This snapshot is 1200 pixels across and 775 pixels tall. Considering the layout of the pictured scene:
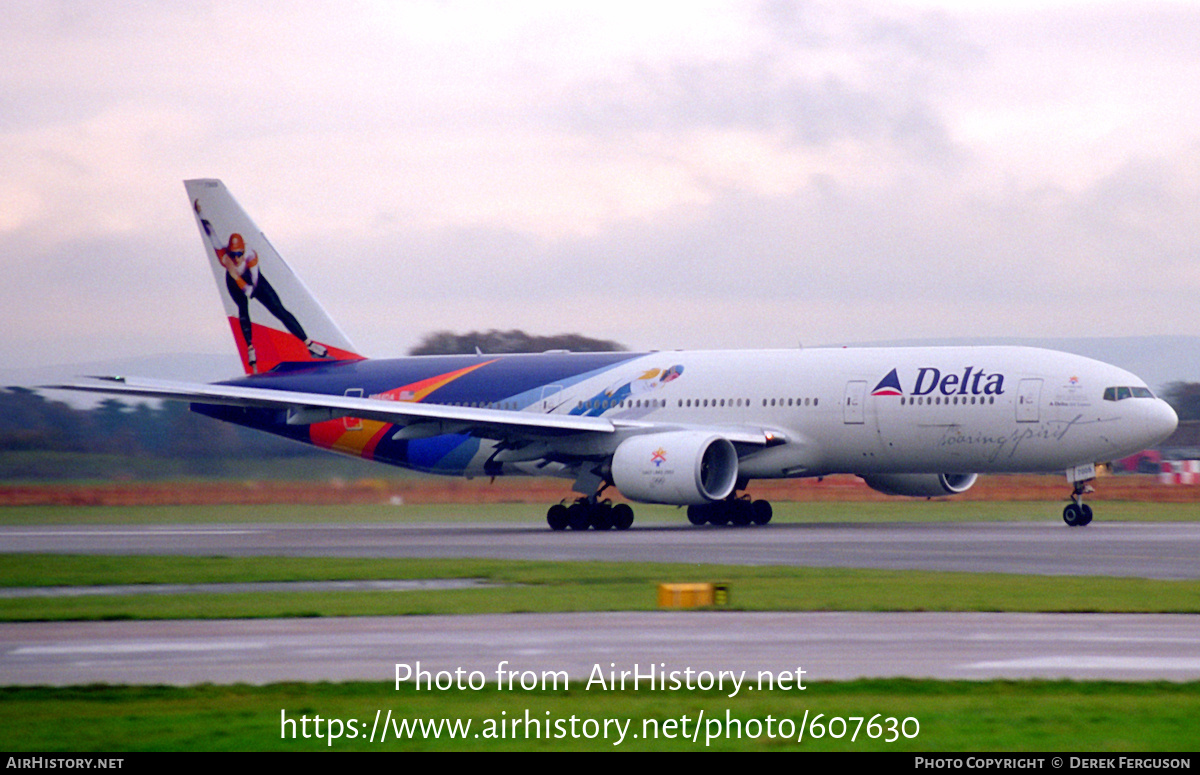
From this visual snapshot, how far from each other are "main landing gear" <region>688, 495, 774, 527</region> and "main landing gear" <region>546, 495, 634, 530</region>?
2.44 m

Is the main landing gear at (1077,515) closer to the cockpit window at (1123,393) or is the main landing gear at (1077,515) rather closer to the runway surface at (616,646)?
the cockpit window at (1123,393)

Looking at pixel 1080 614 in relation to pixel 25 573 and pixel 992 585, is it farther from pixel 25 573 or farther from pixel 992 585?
pixel 25 573

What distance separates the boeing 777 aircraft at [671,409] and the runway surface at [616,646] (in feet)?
64.0

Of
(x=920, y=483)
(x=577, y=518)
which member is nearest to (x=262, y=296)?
(x=577, y=518)

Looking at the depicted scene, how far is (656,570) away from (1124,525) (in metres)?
15.9

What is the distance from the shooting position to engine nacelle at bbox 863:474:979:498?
39.9 m

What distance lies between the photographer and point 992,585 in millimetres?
19516

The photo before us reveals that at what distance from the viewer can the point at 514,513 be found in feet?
156

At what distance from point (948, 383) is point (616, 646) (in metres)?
23.5

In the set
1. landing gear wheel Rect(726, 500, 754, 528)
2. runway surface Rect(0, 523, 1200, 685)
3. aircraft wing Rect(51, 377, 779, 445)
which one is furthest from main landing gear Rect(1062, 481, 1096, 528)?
runway surface Rect(0, 523, 1200, 685)

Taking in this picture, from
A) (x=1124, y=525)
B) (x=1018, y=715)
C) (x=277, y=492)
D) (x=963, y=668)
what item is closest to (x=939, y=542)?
(x=1124, y=525)

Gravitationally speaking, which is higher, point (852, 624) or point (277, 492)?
point (277, 492)

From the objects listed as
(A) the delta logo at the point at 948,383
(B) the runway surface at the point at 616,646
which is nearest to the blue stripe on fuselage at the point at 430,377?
(A) the delta logo at the point at 948,383

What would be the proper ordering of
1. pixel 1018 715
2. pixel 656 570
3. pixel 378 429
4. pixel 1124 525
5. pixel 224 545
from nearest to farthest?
pixel 1018 715 → pixel 656 570 → pixel 224 545 → pixel 1124 525 → pixel 378 429
